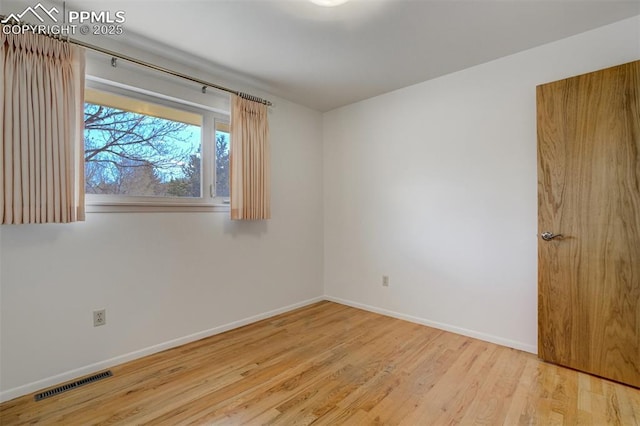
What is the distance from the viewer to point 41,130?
187 cm

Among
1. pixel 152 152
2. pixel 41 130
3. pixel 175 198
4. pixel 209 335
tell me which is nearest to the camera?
pixel 41 130

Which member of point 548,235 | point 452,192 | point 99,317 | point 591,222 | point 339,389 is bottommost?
point 339,389

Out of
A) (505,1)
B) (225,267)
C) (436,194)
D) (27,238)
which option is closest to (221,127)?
(225,267)

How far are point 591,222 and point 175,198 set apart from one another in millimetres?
3178

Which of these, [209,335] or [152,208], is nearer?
[152,208]

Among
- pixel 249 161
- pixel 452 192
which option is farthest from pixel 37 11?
pixel 452 192

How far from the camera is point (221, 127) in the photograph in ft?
9.82

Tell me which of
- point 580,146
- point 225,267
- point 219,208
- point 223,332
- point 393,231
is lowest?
point 223,332

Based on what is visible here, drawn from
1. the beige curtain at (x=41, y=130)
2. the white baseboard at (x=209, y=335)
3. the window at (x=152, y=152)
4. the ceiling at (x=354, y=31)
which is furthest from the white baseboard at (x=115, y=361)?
the ceiling at (x=354, y=31)

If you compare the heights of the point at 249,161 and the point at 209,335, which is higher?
the point at 249,161

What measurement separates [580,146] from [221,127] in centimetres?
296

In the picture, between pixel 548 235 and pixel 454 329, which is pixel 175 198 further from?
pixel 548 235

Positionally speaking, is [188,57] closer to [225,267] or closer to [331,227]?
[225,267]

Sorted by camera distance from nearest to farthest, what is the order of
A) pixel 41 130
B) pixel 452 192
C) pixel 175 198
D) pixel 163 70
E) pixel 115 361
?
pixel 41 130
pixel 115 361
pixel 163 70
pixel 175 198
pixel 452 192
